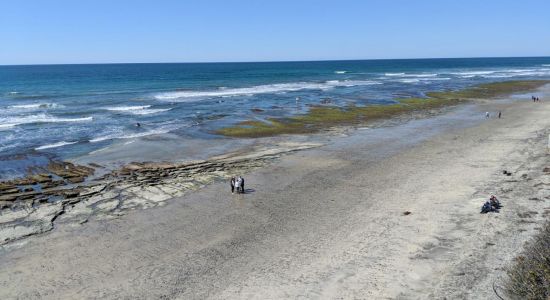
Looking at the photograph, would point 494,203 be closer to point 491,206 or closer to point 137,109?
point 491,206

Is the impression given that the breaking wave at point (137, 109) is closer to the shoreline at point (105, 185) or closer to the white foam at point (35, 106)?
the white foam at point (35, 106)

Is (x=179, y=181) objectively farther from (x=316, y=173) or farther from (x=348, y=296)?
(x=348, y=296)

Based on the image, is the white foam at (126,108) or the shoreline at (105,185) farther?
the white foam at (126,108)

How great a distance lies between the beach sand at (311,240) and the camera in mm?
→ 13852

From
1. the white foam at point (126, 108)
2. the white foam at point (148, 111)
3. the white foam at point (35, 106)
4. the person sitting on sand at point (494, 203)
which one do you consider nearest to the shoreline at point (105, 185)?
the person sitting on sand at point (494, 203)

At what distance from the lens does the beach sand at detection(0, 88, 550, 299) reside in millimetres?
13852

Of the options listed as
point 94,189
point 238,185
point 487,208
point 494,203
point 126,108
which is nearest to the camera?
point 487,208

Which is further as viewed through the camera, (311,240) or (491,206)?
(491,206)

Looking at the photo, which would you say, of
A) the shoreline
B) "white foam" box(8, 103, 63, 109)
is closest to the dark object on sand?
the shoreline

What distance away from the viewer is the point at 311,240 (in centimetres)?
1695

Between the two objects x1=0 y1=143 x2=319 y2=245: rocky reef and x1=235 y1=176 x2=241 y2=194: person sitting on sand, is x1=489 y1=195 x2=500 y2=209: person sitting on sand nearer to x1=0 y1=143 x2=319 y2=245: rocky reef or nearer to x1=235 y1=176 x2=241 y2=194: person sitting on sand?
x1=235 y1=176 x2=241 y2=194: person sitting on sand

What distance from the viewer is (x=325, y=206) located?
20531 mm

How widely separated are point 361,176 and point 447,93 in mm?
52138

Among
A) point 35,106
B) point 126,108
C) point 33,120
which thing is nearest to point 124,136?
point 33,120
